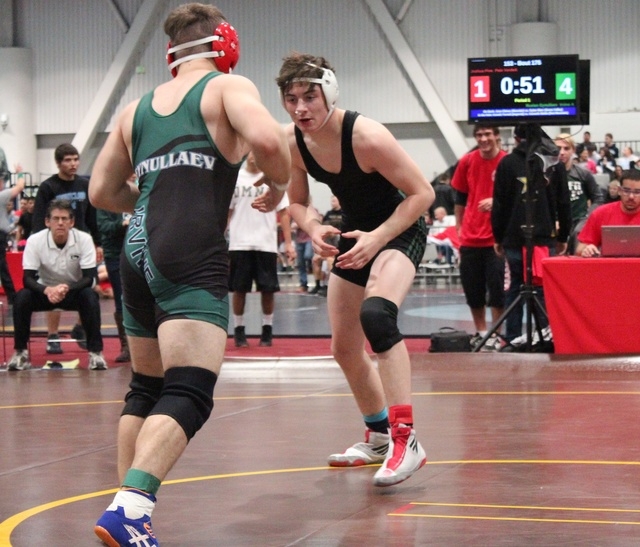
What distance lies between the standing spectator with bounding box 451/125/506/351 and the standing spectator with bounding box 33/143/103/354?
9.02 feet

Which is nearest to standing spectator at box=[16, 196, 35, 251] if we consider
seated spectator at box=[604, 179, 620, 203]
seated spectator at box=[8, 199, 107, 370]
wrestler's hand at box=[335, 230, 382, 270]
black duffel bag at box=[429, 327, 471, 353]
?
seated spectator at box=[8, 199, 107, 370]

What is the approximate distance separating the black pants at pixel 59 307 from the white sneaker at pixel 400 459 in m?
4.18

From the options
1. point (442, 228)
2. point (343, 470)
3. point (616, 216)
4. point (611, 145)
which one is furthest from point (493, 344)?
point (611, 145)

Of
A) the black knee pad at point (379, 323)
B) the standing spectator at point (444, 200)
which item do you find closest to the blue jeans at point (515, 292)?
the black knee pad at point (379, 323)

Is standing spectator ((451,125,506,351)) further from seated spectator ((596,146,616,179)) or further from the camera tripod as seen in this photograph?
seated spectator ((596,146,616,179))

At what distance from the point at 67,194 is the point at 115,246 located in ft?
2.06

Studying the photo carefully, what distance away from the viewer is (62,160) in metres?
A: 8.68

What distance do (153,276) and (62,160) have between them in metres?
5.76

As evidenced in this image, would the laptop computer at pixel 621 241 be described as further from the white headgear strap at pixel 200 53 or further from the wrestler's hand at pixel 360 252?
the white headgear strap at pixel 200 53

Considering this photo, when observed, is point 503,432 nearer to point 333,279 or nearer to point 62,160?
point 333,279

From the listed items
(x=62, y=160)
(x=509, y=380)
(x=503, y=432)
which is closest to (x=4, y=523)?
(x=503, y=432)

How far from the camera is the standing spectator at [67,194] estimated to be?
868cm

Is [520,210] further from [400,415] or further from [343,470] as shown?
[400,415]

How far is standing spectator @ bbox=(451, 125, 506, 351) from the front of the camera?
862 cm
